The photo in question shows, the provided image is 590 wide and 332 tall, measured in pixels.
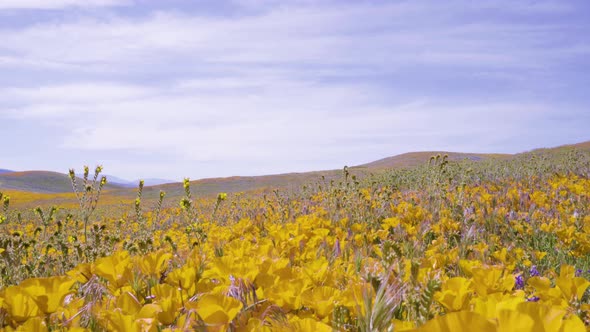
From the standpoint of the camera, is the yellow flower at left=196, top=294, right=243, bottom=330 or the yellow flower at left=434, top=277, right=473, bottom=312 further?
the yellow flower at left=434, top=277, right=473, bottom=312

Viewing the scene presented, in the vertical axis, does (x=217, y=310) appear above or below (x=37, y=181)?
below

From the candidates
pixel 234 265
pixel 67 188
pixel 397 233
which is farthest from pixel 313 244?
pixel 67 188

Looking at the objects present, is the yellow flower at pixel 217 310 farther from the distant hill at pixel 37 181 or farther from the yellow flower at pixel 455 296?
the distant hill at pixel 37 181

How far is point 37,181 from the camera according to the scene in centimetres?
6384

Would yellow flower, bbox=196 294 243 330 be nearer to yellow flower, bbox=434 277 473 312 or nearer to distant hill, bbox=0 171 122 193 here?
yellow flower, bbox=434 277 473 312

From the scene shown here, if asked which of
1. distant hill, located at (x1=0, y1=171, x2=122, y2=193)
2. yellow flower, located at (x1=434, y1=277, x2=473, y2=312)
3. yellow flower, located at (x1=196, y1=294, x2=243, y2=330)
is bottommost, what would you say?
yellow flower, located at (x1=434, y1=277, x2=473, y2=312)

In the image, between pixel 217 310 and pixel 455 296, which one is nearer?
pixel 217 310

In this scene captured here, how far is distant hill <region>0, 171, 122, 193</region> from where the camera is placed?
56872 mm

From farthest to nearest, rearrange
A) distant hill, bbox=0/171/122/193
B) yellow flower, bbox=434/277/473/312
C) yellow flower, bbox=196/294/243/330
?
distant hill, bbox=0/171/122/193 → yellow flower, bbox=434/277/473/312 → yellow flower, bbox=196/294/243/330

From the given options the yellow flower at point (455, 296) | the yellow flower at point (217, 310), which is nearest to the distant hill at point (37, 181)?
the yellow flower at point (217, 310)

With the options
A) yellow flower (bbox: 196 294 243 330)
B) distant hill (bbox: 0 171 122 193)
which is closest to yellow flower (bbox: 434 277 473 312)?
yellow flower (bbox: 196 294 243 330)

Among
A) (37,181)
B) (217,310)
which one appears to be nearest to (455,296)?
(217,310)

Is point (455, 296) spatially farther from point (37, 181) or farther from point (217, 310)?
point (37, 181)

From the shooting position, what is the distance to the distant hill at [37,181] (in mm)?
56872
